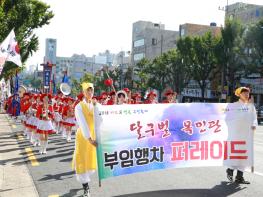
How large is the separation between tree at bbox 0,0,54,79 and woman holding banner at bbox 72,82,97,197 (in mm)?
12646

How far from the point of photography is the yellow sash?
20.9 ft

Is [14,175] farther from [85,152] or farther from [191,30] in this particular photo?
[191,30]

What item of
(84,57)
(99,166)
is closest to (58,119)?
(99,166)

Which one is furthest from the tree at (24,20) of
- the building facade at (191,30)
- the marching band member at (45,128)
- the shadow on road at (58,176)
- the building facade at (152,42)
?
the building facade at (152,42)

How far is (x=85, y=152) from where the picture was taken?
6.40m

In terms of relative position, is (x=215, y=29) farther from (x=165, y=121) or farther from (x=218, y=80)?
(x=165, y=121)

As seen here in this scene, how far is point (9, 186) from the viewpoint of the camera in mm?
7227

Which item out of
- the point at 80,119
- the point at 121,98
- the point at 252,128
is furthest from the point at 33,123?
the point at 252,128

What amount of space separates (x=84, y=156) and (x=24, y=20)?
15.7 m

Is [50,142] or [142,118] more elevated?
[142,118]

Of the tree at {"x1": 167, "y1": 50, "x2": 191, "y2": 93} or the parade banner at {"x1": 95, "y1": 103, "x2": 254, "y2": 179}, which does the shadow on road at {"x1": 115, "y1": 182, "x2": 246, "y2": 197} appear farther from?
the tree at {"x1": 167, "y1": 50, "x2": 191, "y2": 93}

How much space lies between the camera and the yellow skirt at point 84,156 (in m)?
6.37

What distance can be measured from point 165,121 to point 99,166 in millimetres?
1415

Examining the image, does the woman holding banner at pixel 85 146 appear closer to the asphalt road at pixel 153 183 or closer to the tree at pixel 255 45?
the asphalt road at pixel 153 183
